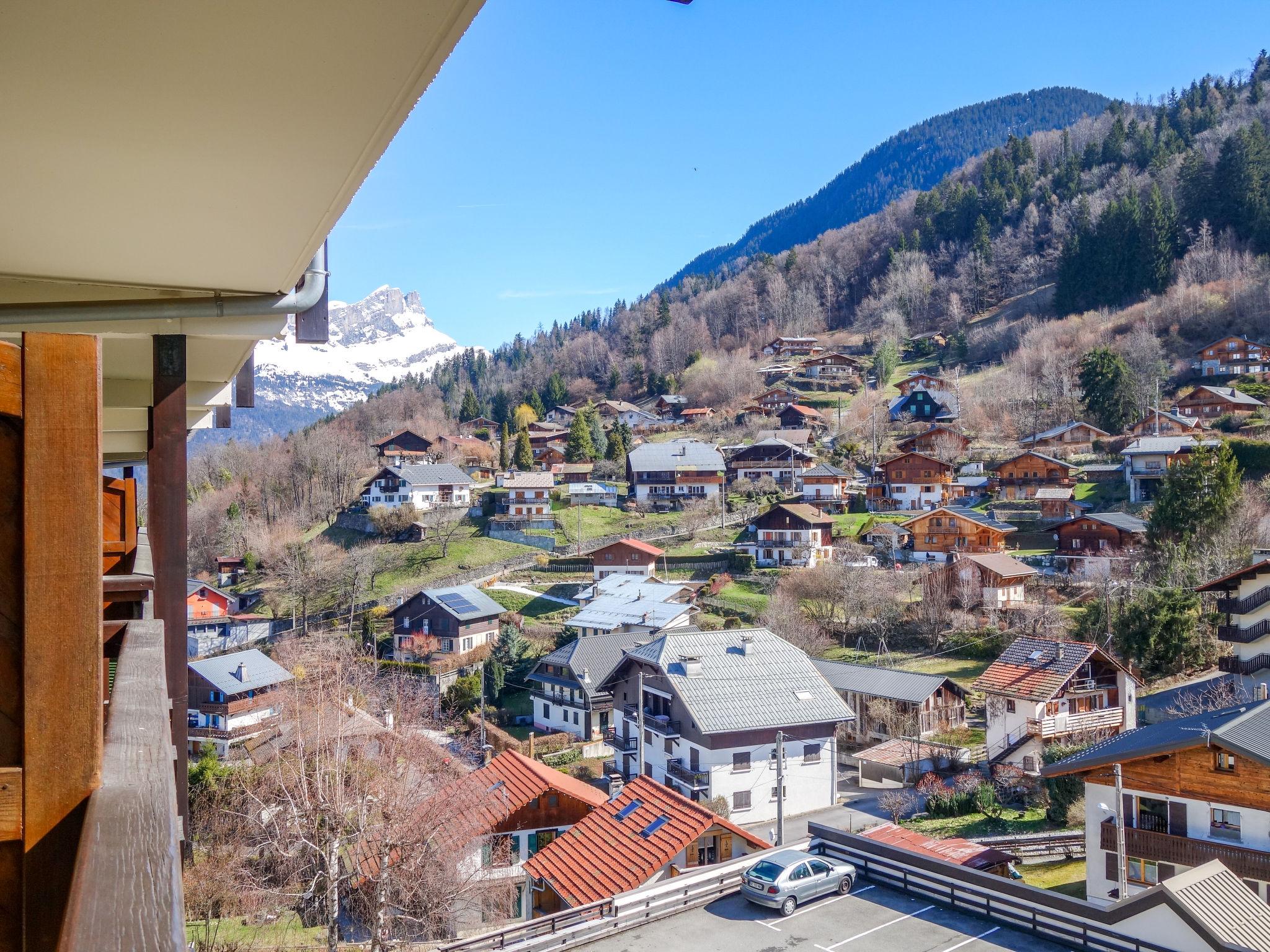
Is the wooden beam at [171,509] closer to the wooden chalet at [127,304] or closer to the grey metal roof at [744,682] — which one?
the wooden chalet at [127,304]

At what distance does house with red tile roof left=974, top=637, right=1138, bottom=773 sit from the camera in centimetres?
1523

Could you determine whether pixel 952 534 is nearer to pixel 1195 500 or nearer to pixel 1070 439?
pixel 1195 500

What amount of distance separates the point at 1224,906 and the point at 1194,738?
2223mm

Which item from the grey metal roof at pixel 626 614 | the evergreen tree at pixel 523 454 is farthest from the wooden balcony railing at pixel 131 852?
the evergreen tree at pixel 523 454

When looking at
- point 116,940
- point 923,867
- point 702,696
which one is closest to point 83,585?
point 116,940

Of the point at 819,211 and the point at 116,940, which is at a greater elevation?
the point at 819,211

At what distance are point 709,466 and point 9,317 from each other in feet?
108

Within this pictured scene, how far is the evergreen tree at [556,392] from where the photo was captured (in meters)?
58.1

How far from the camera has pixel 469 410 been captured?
5700 centimetres

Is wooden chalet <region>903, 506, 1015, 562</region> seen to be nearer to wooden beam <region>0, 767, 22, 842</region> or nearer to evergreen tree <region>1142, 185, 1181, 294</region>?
wooden beam <region>0, 767, 22, 842</region>

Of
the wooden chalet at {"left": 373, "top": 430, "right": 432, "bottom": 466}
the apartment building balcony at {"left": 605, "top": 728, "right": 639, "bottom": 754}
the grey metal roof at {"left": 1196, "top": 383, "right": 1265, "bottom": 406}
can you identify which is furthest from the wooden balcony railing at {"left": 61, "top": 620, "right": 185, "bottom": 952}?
the wooden chalet at {"left": 373, "top": 430, "right": 432, "bottom": 466}

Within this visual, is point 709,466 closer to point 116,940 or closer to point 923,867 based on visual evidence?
point 923,867

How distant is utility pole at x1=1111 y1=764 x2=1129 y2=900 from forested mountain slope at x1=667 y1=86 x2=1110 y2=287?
123694 millimetres

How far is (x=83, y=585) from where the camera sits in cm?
66
